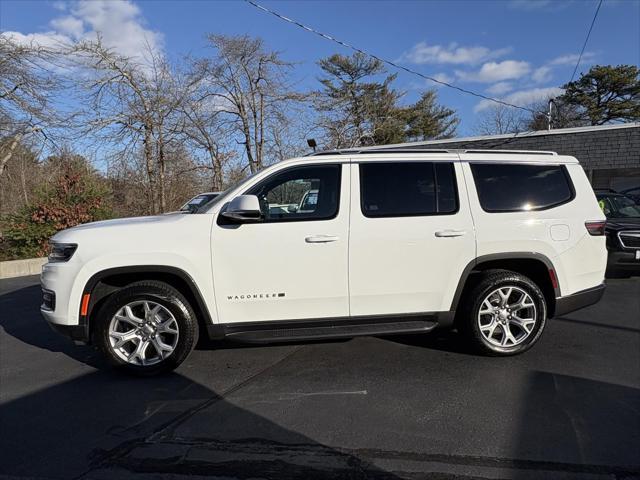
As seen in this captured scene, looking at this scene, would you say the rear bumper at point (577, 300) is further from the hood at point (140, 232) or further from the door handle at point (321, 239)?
the hood at point (140, 232)

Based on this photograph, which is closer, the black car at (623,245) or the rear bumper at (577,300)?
the rear bumper at (577,300)

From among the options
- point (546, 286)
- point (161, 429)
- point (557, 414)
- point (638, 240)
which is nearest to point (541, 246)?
point (546, 286)

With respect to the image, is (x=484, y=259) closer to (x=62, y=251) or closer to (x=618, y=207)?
(x=62, y=251)

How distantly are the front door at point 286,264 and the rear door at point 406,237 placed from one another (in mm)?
133

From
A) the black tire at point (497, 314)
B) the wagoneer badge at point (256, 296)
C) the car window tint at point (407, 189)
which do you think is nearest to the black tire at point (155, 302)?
the wagoneer badge at point (256, 296)

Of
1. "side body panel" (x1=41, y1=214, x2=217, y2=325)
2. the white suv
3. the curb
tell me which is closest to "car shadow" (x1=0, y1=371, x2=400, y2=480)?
the white suv

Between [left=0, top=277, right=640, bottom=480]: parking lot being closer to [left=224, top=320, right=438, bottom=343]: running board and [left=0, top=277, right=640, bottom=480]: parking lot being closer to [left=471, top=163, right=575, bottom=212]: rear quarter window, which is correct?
[left=224, top=320, right=438, bottom=343]: running board

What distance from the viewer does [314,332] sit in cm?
398

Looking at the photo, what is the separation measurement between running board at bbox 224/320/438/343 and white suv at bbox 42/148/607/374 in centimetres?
1

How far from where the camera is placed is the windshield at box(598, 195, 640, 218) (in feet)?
29.3

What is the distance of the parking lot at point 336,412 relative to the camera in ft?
8.72

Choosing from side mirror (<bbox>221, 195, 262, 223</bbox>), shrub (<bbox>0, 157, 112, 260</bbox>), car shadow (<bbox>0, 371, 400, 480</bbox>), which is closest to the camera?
car shadow (<bbox>0, 371, 400, 480</bbox>)

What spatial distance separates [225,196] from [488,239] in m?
2.48

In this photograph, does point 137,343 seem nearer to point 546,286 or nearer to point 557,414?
point 557,414
